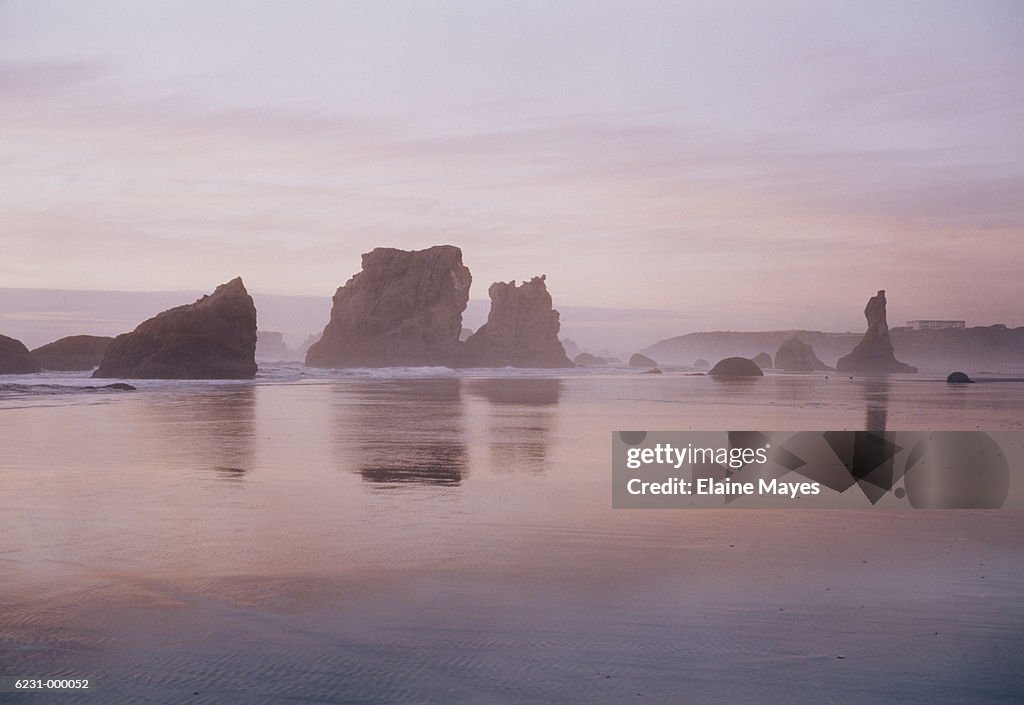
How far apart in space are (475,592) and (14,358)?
71115 mm

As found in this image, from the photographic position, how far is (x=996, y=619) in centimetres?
605

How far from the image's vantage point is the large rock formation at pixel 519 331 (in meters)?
157

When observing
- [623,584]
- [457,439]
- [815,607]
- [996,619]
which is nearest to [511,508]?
[623,584]

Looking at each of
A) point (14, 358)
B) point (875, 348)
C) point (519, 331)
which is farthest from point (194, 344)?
point (875, 348)

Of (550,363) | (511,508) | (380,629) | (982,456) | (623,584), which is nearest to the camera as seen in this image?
(380,629)

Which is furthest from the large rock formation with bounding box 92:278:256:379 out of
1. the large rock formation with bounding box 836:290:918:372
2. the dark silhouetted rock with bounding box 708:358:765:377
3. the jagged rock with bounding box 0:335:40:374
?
the large rock formation with bounding box 836:290:918:372

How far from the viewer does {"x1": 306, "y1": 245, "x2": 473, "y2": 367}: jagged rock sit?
13500 centimetres

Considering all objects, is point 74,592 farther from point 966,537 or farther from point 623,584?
point 966,537

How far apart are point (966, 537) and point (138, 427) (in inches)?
765

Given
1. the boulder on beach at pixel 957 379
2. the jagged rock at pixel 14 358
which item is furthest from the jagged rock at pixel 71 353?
the boulder on beach at pixel 957 379

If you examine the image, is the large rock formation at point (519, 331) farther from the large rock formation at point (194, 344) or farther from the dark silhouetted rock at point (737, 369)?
the large rock formation at point (194, 344)

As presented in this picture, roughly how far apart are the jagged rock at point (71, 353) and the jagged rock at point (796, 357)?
A: 4990 inches

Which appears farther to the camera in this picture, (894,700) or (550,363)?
(550,363)

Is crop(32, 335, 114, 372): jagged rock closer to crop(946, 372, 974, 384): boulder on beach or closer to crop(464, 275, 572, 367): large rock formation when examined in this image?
crop(946, 372, 974, 384): boulder on beach
